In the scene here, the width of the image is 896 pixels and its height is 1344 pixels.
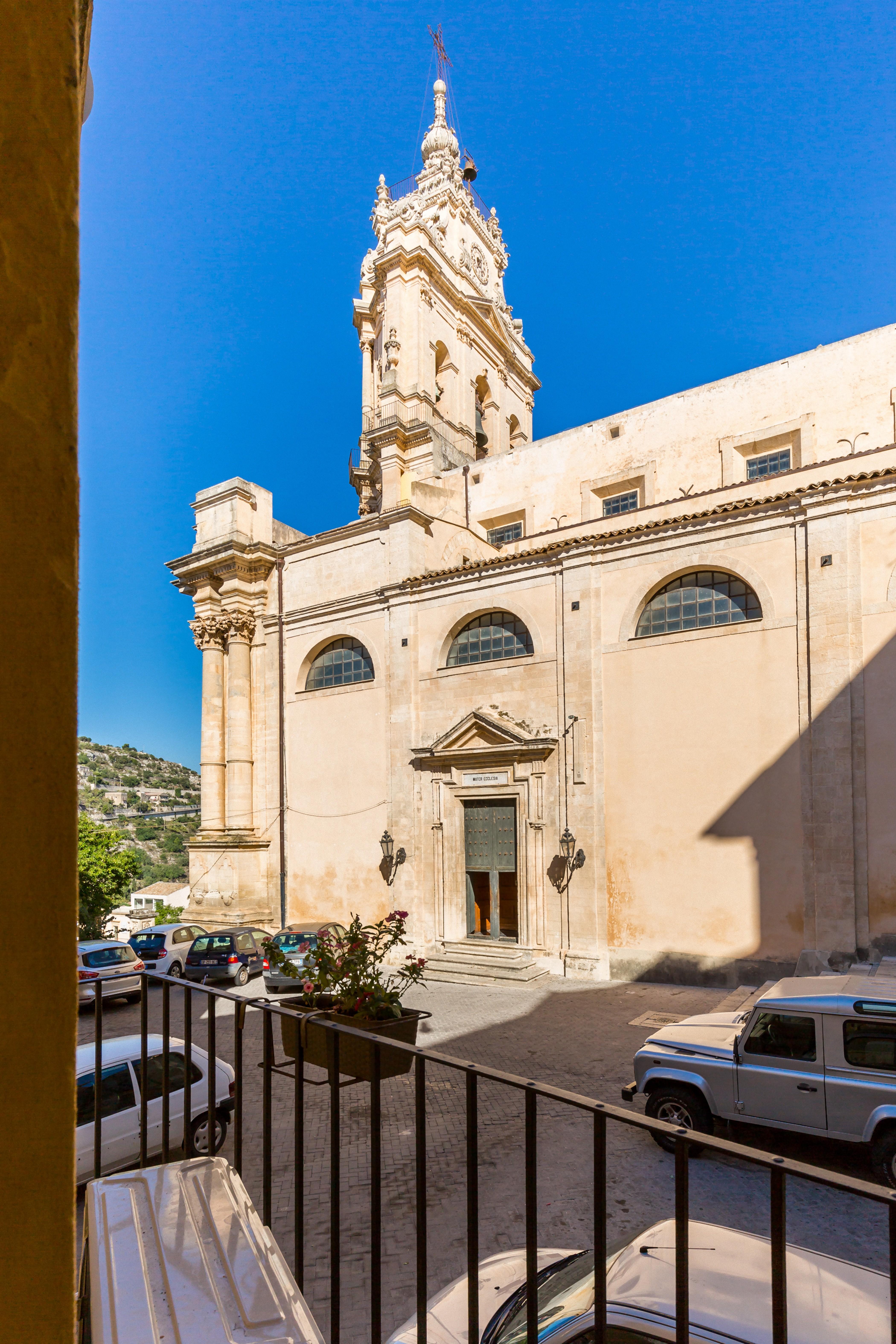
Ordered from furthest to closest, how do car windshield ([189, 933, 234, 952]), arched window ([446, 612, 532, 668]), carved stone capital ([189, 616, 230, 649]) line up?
carved stone capital ([189, 616, 230, 649]), arched window ([446, 612, 532, 668]), car windshield ([189, 933, 234, 952])

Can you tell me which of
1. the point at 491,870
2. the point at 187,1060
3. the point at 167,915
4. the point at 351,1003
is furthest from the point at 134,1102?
the point at 167,915

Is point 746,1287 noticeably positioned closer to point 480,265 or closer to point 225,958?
point 225,958

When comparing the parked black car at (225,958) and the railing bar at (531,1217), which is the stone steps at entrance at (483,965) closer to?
the parked black car at (225,958)

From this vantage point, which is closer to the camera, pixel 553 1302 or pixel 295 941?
pixel 553 1302

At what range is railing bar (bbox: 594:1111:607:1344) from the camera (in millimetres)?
1840

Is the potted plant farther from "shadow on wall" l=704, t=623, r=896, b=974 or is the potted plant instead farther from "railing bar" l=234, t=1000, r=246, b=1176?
"shadow on wall" l=704, t=623, r=896, b=974

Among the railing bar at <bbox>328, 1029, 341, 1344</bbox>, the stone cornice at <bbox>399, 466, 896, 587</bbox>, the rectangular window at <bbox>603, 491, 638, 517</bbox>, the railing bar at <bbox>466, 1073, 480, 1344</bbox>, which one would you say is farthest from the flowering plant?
the rectangular window at <bbox>603, 491, 638, 517</bbox>

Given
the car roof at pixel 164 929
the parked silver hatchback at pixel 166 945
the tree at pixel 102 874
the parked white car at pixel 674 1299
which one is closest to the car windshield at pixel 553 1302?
the parked white car at pixel 674 1299

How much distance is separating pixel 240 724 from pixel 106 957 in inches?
364

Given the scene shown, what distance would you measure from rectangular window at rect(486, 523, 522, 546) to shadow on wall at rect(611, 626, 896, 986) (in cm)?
1158

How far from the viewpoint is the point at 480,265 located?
33.2 m

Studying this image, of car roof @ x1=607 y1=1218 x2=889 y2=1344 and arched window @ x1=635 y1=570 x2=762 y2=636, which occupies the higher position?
arched window @ x1=635 y1=570 x2=762 y2=636

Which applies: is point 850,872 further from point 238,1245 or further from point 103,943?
point 103,943

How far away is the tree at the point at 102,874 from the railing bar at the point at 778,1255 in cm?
3643
